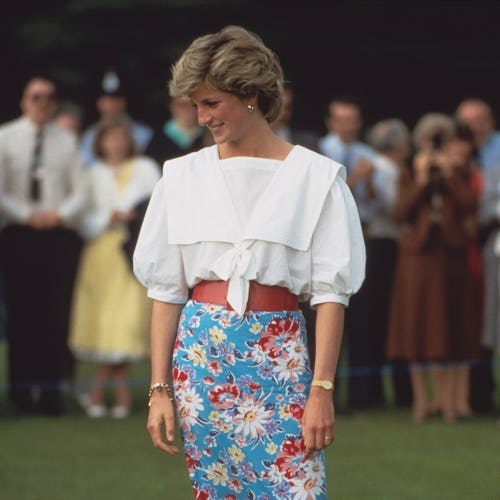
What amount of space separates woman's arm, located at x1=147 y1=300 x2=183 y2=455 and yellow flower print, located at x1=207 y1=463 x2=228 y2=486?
0.47 ft

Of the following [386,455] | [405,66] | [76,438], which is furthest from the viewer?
[405,66]

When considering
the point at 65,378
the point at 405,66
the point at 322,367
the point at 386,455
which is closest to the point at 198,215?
the point at 322,367

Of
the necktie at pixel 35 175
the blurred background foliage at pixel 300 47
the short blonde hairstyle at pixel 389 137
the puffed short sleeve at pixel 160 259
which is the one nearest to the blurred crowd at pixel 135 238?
the necktie at pixel 35 175

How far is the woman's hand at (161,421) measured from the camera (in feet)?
17.0

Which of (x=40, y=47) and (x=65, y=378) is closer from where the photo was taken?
(x=65, y=378)

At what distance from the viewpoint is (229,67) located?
5.09m

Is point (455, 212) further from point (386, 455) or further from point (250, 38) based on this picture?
point (250, 38)

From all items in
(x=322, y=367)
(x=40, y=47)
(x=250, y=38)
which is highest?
(x=40, y=47)

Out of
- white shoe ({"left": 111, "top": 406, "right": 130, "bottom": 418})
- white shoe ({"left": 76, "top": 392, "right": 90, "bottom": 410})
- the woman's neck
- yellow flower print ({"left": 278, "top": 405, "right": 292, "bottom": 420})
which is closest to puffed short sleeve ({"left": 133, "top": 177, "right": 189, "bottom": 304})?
the woman's neck

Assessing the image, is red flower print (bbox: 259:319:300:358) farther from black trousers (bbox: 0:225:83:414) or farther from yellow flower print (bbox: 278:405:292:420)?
black trousers (bbox: 0:225:83:414)

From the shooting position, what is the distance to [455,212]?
11562 mm

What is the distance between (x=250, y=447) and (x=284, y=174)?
2.82ft

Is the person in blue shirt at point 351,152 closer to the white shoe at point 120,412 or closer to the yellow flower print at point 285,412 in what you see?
the white shoe at point 120,412

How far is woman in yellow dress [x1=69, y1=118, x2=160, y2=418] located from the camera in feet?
39.4
